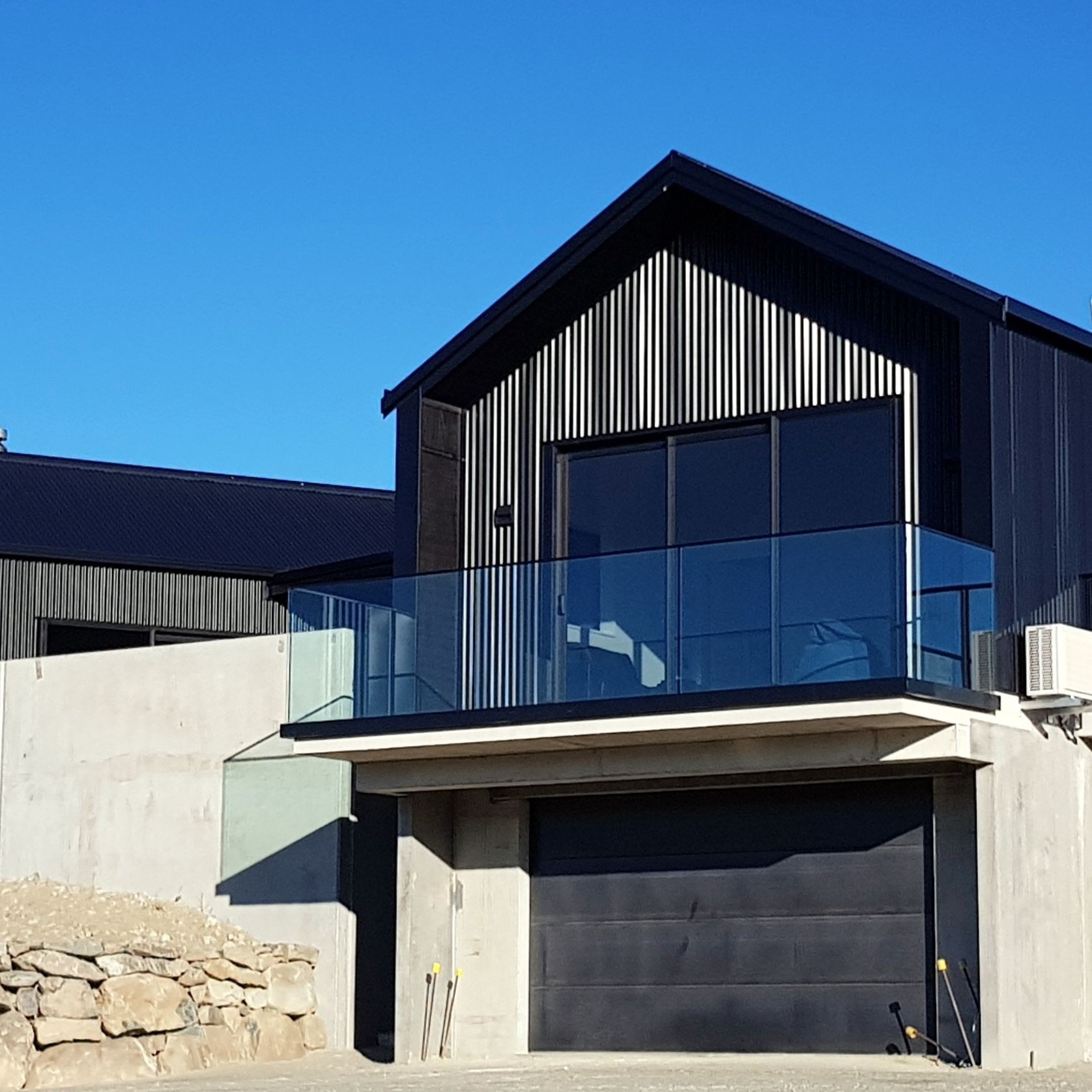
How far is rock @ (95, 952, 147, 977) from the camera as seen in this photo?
1838 cm

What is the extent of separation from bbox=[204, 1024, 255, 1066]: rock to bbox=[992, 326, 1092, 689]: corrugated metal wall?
307 inches

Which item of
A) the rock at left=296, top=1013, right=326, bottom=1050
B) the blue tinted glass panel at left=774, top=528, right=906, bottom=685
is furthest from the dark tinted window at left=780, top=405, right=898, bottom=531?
the rock at left=296, top=1013, right=326, bottom=1050

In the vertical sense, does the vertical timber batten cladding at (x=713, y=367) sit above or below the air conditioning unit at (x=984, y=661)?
above

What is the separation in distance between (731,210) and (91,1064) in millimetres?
9318

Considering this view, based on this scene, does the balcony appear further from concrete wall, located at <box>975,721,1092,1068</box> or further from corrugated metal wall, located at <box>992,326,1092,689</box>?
concrete wall, located at <box>975,721,1092,1068</box>

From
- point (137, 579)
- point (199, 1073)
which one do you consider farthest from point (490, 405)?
point (137, 579)

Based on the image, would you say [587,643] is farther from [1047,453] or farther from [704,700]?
[1047,453]

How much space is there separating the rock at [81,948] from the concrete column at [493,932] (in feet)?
10.7

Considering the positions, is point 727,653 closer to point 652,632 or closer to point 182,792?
point 652,632

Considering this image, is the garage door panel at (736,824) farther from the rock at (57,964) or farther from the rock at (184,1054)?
the rock at (57,964)

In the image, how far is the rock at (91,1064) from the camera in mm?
17750

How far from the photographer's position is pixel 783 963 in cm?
1761

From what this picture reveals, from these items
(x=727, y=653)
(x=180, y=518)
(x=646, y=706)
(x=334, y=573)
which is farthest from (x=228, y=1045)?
(x=180, y=518)

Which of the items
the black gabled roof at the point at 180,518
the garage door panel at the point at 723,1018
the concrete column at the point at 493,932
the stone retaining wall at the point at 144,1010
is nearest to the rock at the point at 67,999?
the stone retaining wall at the point at 144,1010
